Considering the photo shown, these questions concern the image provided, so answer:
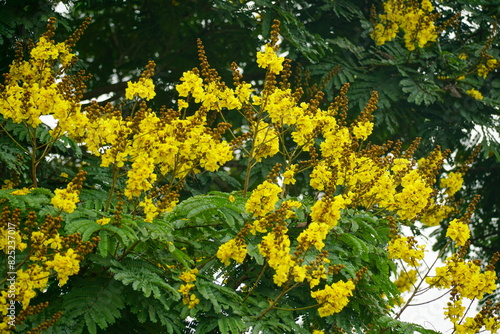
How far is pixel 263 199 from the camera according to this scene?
3.73m

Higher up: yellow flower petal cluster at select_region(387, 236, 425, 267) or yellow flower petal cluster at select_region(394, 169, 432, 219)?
yellow flower petal cluster at select_region(394, 169, 432, 219)

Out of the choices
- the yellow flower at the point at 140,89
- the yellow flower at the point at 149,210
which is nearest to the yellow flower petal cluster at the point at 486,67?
the yellow flower at the point at 140,89

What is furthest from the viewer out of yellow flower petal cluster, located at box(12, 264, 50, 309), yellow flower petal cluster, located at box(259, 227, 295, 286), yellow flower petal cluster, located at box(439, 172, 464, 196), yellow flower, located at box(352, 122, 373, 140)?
yellow flower petal cluster, located at box(439, 172, 464, 196)

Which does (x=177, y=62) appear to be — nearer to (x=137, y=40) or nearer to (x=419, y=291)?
(x=137, y=40)

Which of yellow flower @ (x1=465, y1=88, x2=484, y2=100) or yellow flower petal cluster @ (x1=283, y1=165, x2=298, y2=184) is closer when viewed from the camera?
yellow flower petal cluster @ (x1=283, y1=165, x2=298, y2=184)

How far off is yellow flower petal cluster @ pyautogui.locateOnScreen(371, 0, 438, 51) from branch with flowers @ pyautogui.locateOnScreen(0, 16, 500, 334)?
92.9 inches

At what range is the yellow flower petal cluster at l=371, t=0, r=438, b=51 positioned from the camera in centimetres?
686

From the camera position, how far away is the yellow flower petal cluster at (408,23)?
22.5 feet

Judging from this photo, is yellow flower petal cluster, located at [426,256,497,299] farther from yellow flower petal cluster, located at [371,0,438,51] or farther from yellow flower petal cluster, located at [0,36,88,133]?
yellow flower petal cluster, located at [371,0,438,51]

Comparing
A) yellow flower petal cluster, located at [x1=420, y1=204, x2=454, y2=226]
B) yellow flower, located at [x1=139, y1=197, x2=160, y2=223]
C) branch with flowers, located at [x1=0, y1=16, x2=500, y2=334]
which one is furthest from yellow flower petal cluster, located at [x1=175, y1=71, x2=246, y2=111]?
yellow flower petal cluster, located at [x1=420, y1=204, x2=454, y2=226]

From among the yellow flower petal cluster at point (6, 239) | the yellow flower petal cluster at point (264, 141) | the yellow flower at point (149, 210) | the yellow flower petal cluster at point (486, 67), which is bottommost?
the yellow flower petal cluster at point (6, 239)

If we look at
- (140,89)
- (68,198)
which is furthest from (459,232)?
(68,198)

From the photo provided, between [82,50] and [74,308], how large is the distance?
16.1ft

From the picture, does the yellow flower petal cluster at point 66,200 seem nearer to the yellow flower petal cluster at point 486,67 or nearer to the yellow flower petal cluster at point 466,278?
the yellow flower petal cluster at point 466,278
